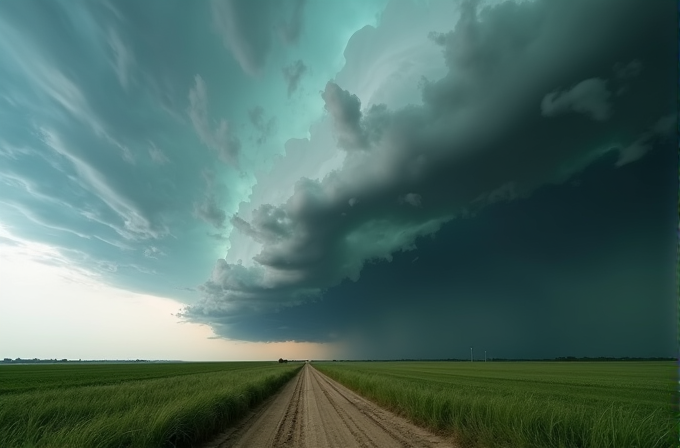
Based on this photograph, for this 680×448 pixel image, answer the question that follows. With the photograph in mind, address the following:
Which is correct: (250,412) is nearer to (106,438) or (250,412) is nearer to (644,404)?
(106,438)

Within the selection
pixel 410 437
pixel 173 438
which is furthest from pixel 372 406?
pixel 173 438

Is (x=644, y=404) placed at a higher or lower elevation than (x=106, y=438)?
lower

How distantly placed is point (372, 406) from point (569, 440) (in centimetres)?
1379

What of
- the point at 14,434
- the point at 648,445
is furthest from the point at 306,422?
the point at 648,445

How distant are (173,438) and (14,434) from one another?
3463 mm

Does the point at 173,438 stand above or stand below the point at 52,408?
below

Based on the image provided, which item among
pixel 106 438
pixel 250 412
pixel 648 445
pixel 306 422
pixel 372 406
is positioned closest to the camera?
pixel 648 445

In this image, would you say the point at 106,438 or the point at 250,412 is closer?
the point at 106,438

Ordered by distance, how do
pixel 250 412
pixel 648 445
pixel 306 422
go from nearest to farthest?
1. pixel 648 445
2. pixel 306 422
3. pixel 250 412

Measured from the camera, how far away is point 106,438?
7156 mm

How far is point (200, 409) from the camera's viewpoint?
1141 cm

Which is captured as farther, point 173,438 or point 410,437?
point 410,437

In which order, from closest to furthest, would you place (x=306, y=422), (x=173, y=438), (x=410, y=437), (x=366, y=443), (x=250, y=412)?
(x=173, y=438), (x=366, y=443), (x=410, y=437), (x=306, y=422), (x=250, y=412)

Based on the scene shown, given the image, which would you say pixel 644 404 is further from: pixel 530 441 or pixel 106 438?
pixel 106 438
